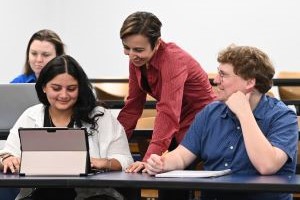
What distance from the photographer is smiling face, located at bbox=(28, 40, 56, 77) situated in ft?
11.1

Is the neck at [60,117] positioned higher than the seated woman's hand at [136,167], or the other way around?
the neck at [60,117]

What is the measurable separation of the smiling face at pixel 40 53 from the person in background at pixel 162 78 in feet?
2.50

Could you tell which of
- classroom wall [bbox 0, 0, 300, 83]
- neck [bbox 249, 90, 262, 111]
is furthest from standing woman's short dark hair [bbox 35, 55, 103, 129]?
classroom wall [bbox 0, 0, 300, 83]

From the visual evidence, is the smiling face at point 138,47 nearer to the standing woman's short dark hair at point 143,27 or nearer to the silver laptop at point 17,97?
the standing woman's short dark hair at point 143,27

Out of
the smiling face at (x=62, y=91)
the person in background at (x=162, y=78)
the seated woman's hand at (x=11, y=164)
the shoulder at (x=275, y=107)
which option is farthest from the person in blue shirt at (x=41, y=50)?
the shoulder at (x=275, y=107)

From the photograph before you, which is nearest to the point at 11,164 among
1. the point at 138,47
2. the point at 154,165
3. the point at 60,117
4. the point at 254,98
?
the point at 60,117

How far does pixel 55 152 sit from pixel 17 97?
2.63 ft

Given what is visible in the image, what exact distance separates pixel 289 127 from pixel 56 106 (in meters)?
0.95

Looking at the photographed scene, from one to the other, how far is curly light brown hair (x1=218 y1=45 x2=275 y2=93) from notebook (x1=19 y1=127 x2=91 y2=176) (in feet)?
1.95

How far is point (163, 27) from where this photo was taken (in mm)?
5371

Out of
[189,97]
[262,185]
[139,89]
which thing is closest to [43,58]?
[139,89]

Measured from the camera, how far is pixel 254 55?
221cm

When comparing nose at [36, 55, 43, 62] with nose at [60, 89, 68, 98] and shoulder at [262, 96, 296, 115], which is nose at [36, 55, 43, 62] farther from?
shoulder at [262, 96, 296, 115]

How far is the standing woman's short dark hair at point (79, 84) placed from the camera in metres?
2.52
